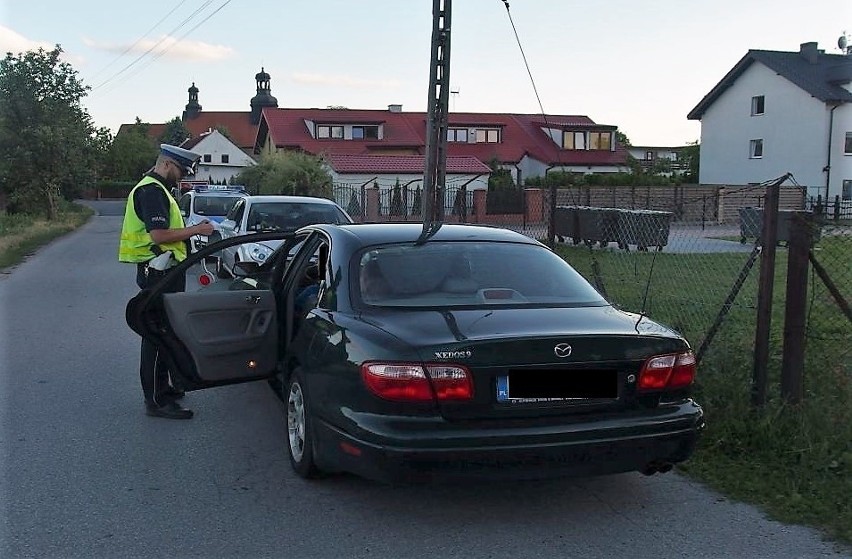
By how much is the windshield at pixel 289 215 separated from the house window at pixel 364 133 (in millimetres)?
42637

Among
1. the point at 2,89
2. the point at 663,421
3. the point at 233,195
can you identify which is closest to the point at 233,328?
the point at 663,421

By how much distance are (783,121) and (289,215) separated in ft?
122

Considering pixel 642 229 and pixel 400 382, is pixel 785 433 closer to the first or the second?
pixel 400 382

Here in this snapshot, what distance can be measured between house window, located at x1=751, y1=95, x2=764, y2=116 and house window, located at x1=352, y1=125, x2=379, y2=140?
2241cm

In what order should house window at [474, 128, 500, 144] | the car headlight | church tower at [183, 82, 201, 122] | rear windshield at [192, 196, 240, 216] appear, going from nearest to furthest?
the car headlight < rear windshield at [192, 196, 240, 216] < house window at [474, 128, 500, 144] < church tower at [183, 82, 201, 122]

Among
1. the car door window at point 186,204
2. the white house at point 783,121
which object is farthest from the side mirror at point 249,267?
the white house at point 783,121

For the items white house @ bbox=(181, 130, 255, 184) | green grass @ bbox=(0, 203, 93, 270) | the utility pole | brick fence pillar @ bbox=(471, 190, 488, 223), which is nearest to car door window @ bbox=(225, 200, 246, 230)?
the utility pole

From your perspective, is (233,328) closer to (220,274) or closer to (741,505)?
(741,505)

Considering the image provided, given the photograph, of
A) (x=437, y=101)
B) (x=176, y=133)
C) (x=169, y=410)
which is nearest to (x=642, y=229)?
(x=437, y=101)

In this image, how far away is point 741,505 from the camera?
4586 millimetres

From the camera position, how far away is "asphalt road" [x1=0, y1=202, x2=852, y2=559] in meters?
4.00

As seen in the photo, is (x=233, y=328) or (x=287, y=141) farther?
(x=287, y=141)

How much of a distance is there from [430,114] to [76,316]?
5868 millimetres

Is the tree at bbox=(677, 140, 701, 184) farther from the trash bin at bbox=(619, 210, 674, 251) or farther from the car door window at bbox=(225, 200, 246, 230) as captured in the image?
the car door window at bbox=(225, 200, 246, 230)
